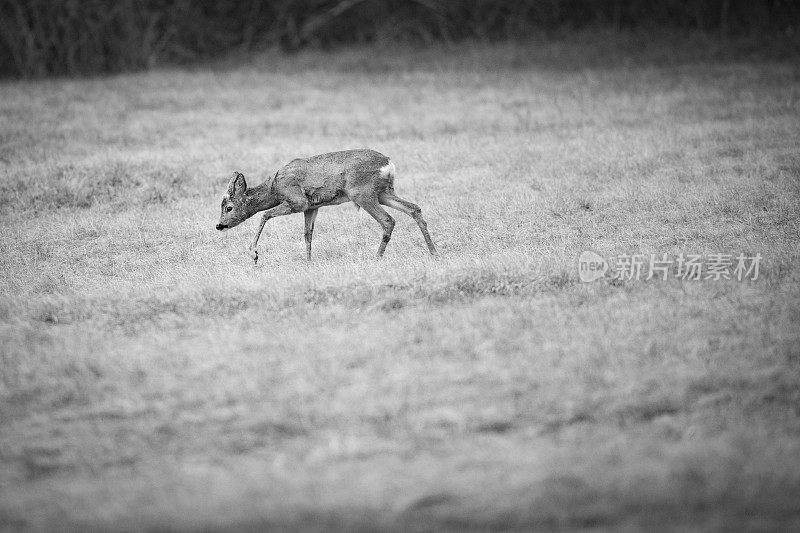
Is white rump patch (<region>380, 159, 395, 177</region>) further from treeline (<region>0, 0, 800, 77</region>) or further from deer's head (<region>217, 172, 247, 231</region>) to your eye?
treeline (<region>0, 0, 800, 77</region>)

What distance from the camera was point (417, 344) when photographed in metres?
7.19

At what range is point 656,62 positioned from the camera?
21531mm

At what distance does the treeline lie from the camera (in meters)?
23.2

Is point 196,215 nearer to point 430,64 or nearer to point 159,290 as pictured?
point 159,290

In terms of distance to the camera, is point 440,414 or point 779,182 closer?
point 440,414

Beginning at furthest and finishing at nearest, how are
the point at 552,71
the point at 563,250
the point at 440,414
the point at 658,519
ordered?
the point at 552,71
the point at 563,250
the point at 440,414
the point at 658,519

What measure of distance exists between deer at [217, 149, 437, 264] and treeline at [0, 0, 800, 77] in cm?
1555

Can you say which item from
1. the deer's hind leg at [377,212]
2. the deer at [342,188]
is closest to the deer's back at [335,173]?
the deer at [342,188]

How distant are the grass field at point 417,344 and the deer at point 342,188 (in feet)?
1.52

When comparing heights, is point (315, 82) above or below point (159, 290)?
above

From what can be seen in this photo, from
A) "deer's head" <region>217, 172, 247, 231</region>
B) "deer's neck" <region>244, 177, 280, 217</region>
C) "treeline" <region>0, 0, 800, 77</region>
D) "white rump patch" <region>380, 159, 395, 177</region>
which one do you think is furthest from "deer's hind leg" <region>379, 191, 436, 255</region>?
"treeline" <region>0, 0, 800, 77</region>

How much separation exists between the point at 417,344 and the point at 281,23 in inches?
917

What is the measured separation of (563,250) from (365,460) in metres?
4.49

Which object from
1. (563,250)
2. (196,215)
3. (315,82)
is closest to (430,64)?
(315,82)
